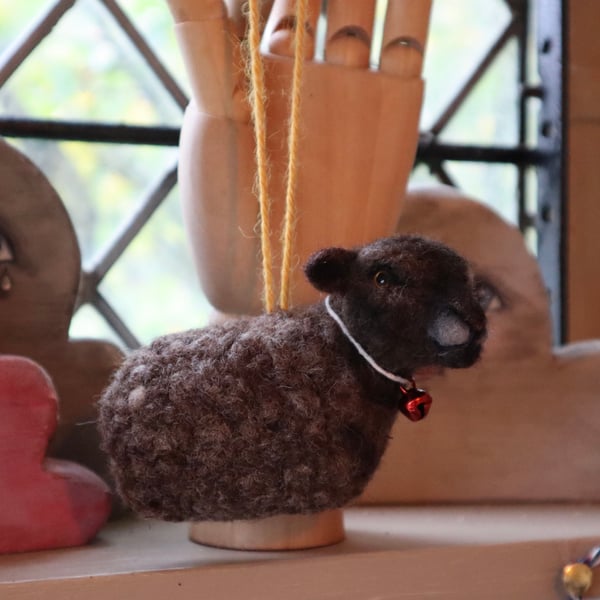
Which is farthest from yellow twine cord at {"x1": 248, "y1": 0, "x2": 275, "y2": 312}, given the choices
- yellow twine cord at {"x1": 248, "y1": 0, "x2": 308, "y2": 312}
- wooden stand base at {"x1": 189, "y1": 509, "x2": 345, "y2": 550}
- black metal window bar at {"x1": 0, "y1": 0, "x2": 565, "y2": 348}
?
black metal window bar at {"x1": 0, "y1": 0, "x2": 565, "y2": 348}

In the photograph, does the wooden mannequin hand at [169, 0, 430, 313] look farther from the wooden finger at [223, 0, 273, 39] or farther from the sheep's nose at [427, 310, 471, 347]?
the sheep's nose at [427, 310, 471, 347]

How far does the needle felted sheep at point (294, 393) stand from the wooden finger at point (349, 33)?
0.13m

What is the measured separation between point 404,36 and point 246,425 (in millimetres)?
242

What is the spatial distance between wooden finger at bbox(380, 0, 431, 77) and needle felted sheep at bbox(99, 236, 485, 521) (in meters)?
0.13

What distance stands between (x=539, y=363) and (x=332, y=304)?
24 centimetres

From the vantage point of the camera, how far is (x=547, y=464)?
1.98 ft

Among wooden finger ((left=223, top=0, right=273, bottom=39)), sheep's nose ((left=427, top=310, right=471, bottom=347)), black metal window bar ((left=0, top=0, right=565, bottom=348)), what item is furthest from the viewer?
black metal window bar ((left=0, top=0, right=565, bottom=348))

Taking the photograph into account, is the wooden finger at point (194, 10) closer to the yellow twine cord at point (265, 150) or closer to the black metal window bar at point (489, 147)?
the yellow twine cord at point (265, 150)

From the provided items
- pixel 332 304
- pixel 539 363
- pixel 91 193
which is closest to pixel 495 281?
pixel 539 363

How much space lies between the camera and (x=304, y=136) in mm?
484

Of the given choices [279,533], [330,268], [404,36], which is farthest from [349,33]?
[279,533]

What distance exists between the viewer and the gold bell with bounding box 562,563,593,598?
433mm

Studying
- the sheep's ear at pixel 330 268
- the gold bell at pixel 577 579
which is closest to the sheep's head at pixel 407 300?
the sheep's ear at pixel 330 268

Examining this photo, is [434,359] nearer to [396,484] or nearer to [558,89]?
[396,484]
